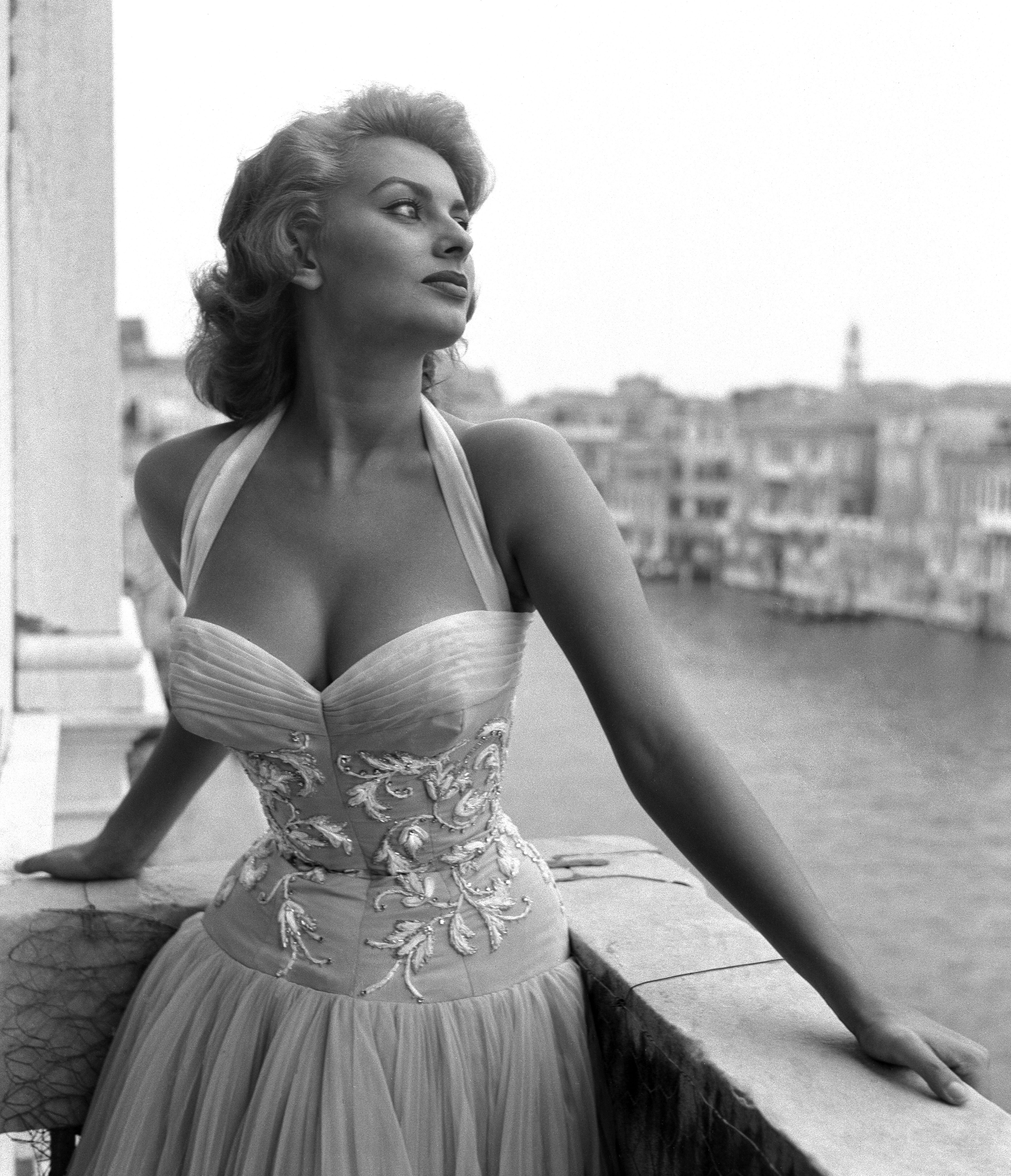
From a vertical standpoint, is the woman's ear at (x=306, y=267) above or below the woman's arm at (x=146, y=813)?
above

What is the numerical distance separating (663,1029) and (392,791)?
292 mm

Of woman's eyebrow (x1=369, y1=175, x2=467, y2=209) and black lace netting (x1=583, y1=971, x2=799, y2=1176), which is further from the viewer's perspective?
woman's eyebrow (x1=369, y1=175, x2=467, y2=209)

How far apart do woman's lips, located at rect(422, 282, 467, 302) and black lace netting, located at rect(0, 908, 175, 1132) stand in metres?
0.69

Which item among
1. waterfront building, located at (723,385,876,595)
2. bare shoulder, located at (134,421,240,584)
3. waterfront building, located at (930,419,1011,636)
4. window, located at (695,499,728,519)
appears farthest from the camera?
window, located at (695,499,728,519)

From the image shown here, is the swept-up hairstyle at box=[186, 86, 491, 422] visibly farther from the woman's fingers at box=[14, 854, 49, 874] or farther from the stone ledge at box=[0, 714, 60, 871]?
the stone ledge at box=[0, 714, 60, 871]

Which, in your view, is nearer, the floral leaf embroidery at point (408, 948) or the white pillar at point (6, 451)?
the floral leaf embroidery at point (408, 948)

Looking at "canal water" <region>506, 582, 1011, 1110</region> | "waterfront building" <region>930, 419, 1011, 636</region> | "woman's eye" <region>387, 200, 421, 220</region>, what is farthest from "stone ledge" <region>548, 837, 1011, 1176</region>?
"waterfront building" <region>930, 419, 1011, 636</region>

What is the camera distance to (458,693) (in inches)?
41.5

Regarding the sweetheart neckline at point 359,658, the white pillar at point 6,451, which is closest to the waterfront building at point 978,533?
the white pillar at point 6,451

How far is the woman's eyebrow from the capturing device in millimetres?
1129

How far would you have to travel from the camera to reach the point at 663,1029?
3.50 ft

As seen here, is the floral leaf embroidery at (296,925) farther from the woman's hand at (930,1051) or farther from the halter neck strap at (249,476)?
the woman's hand at (930,1051)

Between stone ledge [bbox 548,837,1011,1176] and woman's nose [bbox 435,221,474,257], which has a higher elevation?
woman's nose [bbox 435,221,474,257]

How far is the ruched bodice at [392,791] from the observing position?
1.06 m
